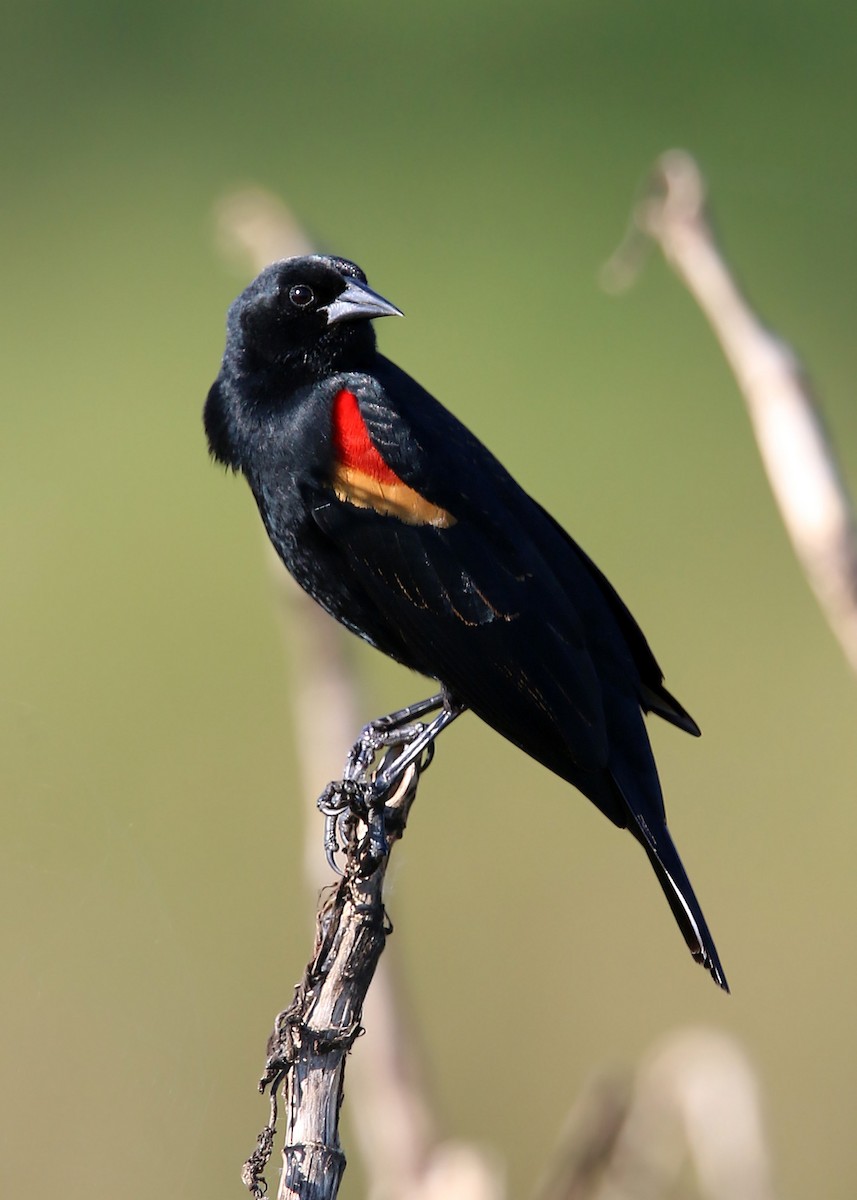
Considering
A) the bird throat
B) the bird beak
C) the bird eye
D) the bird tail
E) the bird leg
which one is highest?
the bird eye

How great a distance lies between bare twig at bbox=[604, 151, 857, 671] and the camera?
1.54 m

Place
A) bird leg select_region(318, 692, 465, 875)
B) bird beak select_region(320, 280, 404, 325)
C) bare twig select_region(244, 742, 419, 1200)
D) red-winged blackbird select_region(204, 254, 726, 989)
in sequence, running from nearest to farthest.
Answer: bare twig select_region(244, 742, 419, 1200), bird leg select_region(318, 692, 465, 875), red-winged blackbird select_region(204, 254, 726, 989), bird beak select_region(320, 280, 404, 325)

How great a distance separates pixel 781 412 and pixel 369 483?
62 cm

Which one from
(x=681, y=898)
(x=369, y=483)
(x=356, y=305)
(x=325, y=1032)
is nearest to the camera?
(x=325, y=1032)

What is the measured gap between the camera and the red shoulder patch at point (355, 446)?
204cm

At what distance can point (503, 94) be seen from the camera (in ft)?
21.2

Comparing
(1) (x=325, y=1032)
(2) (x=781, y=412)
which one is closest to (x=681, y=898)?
(1) (x=325, y=1032)

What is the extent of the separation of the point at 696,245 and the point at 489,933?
2.62m

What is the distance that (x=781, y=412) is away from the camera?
162 centimetres

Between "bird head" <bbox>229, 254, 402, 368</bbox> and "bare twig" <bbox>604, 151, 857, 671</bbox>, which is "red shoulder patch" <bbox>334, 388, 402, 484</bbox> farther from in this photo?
"bare twig" <bbox>604, 151, 857, 671</bbox>

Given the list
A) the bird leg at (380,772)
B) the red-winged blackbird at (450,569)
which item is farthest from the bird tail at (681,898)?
the bird leg at (380,772)

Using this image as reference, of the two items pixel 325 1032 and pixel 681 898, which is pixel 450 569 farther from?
pixel 325 1032

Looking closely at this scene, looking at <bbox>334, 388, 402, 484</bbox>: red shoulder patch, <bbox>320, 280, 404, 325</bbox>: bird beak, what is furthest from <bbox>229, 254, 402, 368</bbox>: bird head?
<bbox>334, 388, 402, 484</bbox>: red shoulder patch

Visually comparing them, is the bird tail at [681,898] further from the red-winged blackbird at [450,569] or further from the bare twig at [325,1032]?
the bare twig at [325,1032]
